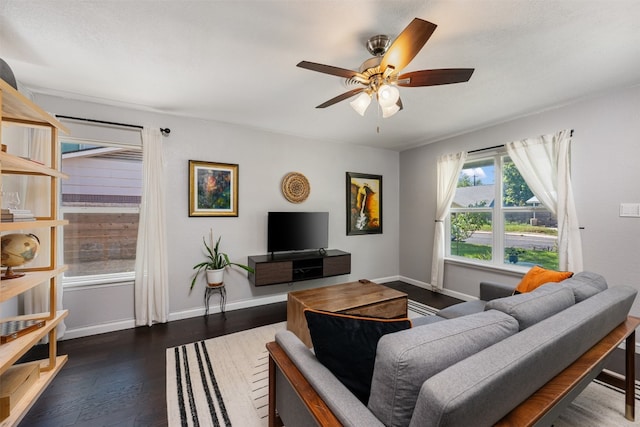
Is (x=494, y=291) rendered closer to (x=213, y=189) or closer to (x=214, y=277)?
(x=214, y=277)

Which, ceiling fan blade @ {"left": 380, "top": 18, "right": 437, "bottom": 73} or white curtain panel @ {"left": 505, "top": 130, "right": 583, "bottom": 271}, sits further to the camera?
white curtain panel @ {"left": 505, "top": 130, "right": 583, "bottom": 271}

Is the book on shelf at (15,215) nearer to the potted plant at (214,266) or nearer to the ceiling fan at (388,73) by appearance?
the potted plant at (214,266)

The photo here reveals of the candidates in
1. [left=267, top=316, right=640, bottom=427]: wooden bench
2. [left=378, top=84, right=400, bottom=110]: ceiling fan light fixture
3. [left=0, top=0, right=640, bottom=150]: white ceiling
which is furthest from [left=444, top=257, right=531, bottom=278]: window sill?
[left=378, top=84, right=400, bottom=110]: ceiling fan light fixture

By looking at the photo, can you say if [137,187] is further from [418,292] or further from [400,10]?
[418,292]

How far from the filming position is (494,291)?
2.47m

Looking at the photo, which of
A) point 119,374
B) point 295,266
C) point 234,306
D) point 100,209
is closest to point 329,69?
point 295,266

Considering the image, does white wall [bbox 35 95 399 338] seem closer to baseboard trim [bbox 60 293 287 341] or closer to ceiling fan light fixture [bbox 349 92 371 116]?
baseboard trim [bbox 60 293 287 341]

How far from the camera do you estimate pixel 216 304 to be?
345 cm

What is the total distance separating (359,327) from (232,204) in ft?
9.38

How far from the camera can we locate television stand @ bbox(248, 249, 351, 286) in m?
3.36

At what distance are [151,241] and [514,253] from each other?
447 cm

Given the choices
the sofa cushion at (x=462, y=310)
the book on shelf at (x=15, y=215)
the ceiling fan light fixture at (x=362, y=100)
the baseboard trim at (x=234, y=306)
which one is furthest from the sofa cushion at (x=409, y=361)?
the baseboard trim at (x=234, y=306)

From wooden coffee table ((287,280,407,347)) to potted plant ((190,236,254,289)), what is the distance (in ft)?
3.35

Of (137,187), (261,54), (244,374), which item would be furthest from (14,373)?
(261,54)
